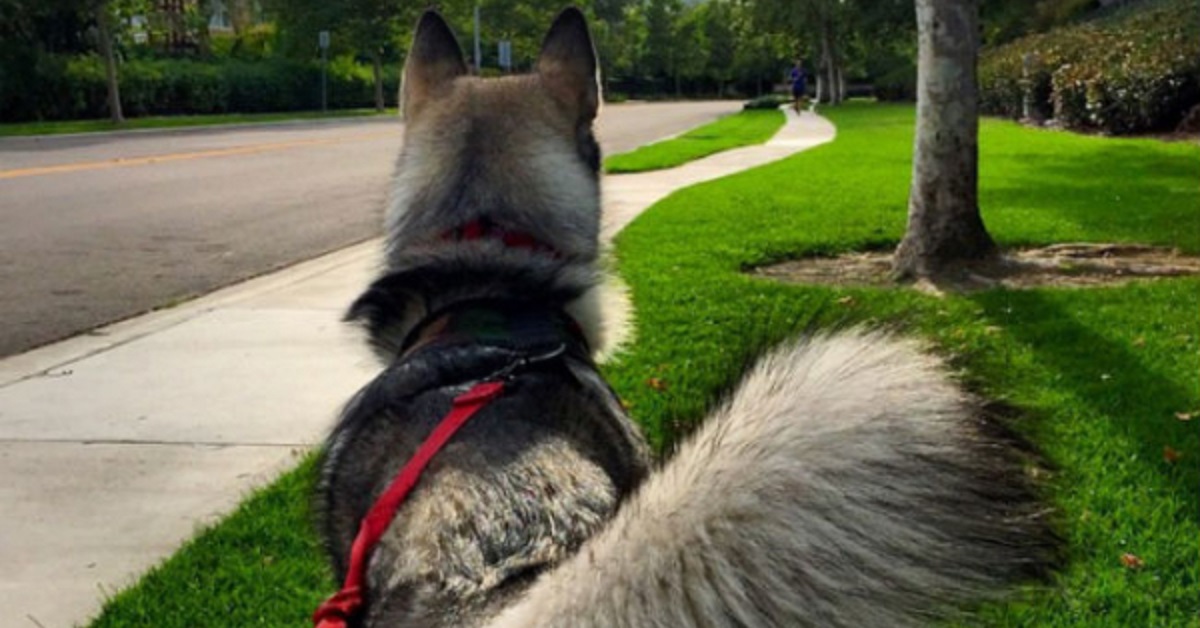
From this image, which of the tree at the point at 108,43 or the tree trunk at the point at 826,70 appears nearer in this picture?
the tree at the point at 108,43

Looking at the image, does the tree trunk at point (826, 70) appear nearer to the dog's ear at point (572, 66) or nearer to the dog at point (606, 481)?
the dog's ear at point (572, 66)

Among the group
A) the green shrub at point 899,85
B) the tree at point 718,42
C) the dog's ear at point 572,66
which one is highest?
the tree at point 718,42

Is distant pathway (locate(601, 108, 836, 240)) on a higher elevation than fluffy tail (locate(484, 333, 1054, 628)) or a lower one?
lower

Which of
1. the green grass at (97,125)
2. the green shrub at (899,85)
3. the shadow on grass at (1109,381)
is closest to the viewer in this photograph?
the shadow on grass at (1109,381)

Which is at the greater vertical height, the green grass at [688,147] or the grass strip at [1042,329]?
the green grass at [688,147]

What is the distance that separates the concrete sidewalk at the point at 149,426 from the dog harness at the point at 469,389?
57cm

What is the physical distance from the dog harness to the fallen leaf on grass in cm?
217

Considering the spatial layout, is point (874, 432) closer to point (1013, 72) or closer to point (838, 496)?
point (838, 496)

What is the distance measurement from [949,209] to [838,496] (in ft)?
25.0

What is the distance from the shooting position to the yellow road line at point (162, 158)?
18.8m

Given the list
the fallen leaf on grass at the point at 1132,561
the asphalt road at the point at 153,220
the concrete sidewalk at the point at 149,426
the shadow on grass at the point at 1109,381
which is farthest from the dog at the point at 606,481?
the shadow on grass at the point at 1109,381

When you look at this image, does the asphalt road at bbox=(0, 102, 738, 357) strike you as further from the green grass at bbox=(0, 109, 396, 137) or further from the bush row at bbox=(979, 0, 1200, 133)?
the bush row at bbox=(979, 0, 1200, 133)

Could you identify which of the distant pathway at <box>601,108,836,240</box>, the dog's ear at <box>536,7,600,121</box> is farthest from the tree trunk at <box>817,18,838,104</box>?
the dog's ear at <box>536,7,600,121</box>

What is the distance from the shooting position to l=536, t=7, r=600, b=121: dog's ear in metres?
3.49
